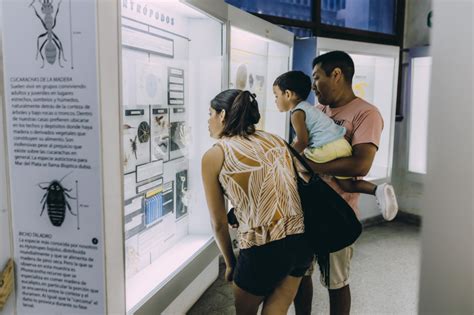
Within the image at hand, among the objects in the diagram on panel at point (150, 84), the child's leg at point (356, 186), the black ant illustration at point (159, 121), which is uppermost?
the diagram on panel at point (150, 84)

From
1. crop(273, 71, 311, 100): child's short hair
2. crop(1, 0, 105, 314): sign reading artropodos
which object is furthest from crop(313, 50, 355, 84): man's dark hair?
crop(1, 0, 105, 314): sign reading artropodos

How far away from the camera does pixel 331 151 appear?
71.4 inches

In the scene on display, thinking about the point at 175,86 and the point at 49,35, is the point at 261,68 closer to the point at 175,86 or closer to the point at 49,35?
the point at 175,86

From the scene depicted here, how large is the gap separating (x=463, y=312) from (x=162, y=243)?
64.7 inches

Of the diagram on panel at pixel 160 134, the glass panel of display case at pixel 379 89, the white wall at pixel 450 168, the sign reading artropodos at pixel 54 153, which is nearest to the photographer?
the white wall at pixel 450 168

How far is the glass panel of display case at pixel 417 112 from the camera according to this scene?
14.4 ft

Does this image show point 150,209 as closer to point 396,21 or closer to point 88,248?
point 88,248

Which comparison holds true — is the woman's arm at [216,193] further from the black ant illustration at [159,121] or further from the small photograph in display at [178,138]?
the small photograph in display at [178,138]

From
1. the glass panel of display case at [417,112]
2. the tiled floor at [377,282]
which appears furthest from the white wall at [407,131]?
the tiled floor at [377,282]

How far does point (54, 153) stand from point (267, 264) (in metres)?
0.83

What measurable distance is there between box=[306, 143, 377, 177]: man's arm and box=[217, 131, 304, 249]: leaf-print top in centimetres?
31

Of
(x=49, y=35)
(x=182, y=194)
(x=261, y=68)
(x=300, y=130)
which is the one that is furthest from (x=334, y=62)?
(x=49, y=35)

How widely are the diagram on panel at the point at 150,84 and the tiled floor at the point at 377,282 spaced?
1.28m

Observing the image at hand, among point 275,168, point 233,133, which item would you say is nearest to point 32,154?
point 233,133
